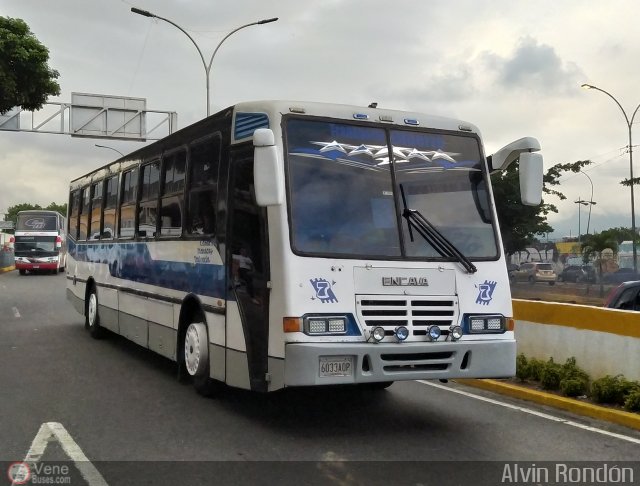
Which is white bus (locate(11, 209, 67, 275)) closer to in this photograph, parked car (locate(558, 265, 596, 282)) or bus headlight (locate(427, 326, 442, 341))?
parked car (locate(558, 265, 596, 282))

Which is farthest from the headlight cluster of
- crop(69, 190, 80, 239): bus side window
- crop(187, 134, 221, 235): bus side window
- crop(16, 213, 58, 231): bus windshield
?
crop(16, 213, 58, 231): bus windshield

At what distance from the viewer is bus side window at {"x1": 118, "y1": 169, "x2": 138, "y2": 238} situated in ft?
34.2

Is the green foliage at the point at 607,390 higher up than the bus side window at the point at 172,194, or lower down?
lower down

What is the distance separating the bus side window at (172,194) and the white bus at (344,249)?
0.56m

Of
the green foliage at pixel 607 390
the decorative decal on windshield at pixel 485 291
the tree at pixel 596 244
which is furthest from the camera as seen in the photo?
the tree at pixel 596 244

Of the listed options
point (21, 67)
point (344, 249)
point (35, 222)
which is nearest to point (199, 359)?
point (344, 249)

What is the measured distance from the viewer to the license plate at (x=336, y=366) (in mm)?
6016

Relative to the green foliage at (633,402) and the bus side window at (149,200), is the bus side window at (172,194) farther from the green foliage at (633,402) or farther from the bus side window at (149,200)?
the green foliage at (633,402)

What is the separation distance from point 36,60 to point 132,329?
50.3ft

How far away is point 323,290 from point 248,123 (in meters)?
1.82

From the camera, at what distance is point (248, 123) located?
22.6 ft

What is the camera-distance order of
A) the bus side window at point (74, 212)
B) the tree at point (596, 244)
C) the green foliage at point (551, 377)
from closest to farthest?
the green foliage at point (551, 377)
the bus side window at point (74, 212)
the tree at point (596, 244)

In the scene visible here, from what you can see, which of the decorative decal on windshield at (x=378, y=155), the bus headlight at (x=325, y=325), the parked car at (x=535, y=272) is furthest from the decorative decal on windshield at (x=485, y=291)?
the parked car at (x=535, y=272)

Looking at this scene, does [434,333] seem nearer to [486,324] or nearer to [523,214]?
[486,324]
